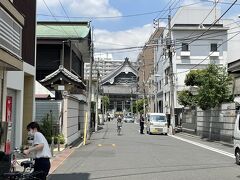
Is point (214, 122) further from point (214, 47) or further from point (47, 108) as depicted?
point (214, 47)

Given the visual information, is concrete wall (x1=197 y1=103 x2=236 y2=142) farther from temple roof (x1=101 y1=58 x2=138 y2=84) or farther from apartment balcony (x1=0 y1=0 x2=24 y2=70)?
temple roof (x1=101 y1=58 x2=138 y2=84)

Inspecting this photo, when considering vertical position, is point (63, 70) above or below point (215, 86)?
above

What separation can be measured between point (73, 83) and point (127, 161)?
403 inches

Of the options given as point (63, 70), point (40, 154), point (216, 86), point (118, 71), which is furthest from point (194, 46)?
point (118, 71)

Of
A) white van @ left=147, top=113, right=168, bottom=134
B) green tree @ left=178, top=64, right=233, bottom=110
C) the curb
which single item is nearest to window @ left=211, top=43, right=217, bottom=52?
white van @ left=147, top=113, right=168, bottom=134

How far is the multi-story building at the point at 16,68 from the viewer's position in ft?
38.7

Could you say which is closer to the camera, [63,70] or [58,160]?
[58,160]

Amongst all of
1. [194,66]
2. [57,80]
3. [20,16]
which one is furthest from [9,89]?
[194,66]

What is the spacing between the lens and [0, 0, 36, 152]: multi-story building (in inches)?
465

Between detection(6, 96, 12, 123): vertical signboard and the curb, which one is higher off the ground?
detection(6, 96, 12, 123): vertical signboard

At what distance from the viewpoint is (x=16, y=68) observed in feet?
41.7

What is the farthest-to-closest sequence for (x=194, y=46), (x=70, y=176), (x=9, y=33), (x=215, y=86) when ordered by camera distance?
(x=194, y=46)
(x=215, y=86)
(x=70, y=176)
(x=9, y=33)

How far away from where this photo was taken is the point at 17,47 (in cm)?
1323

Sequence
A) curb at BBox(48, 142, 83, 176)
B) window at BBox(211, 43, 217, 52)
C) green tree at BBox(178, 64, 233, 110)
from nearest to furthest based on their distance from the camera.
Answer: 1. curb at BBox(48, 142, 83, 176)
2. green tree at BBox(178, 64, 233, 110)
3. window at BBox(211, 43, 217, 52)
